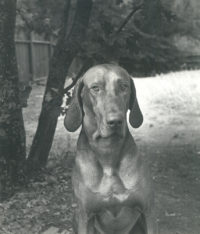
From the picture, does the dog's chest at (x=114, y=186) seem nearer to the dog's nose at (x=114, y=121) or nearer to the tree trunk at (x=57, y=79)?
the dog's nose at (x=114, y=121)

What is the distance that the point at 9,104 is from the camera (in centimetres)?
493

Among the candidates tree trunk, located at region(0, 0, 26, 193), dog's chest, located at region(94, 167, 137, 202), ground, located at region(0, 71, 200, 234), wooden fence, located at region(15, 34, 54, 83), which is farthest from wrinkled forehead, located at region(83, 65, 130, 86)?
wooden fence, located at region(15, 34, 54, 83)

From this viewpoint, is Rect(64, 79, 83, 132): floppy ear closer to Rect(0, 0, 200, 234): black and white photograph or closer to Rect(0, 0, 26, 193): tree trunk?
Rect(0, 0, 200, 234): black and white photograph

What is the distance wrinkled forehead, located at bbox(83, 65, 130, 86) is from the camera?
8.50 ft

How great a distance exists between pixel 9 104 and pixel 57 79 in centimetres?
76

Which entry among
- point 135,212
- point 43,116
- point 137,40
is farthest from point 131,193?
point 137,40

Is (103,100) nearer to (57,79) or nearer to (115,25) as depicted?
(57,79)

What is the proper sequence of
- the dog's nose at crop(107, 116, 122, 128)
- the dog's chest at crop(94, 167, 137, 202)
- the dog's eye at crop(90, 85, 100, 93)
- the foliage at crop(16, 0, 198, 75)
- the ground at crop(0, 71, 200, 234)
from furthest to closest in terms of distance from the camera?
the foliage at crop(16, 0, 198, 75) < the ground at crop(0, 71, 200, 234) < the dog's chest at crop(94, 167, 137, 202) < the dog's eye at crop(90, 85, 100, 93) < the dog's nose at crop(107, 116, 122, 128)

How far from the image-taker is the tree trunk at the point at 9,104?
483cm

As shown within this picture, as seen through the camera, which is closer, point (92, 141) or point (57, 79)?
point (92, 141)

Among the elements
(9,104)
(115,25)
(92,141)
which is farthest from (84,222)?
(115,25)

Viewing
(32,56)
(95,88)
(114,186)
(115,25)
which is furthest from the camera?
(32,56)

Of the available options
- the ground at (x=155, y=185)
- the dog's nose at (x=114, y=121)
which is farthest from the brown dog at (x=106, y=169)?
the ground at (x=155, y=185)

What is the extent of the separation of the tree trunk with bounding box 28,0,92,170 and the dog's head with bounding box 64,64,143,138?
2.54 m
